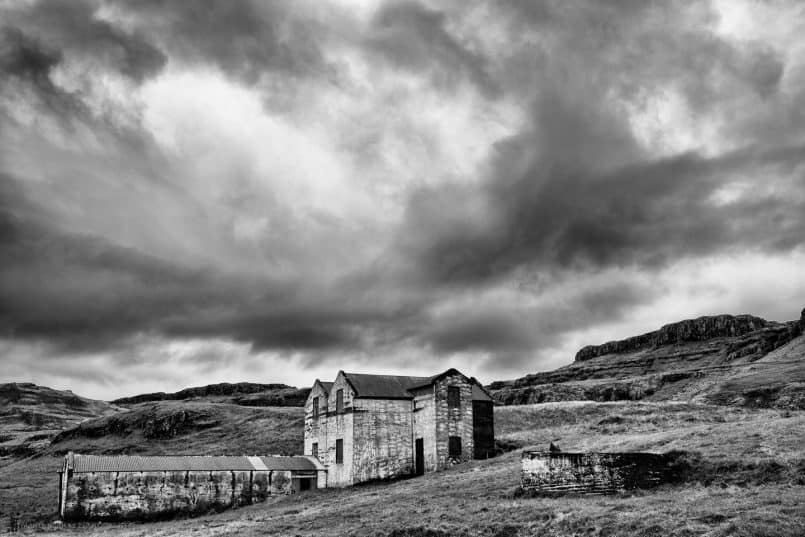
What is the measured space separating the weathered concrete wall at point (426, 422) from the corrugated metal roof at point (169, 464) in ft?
30.4

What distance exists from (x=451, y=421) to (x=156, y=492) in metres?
20.8

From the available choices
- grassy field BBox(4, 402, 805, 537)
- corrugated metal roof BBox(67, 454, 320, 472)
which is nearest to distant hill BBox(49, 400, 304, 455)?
corrugated metal roof BBox(67, 454, 320, 472)

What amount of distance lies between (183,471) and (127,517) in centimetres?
425

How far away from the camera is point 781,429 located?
29328mm

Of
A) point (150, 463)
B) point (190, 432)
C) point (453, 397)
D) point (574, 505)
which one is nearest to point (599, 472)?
point (574, 505)

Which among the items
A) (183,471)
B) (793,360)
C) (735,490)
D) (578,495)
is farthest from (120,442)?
(793,360)

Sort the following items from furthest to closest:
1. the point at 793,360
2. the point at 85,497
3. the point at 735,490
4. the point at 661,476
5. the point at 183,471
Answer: the point at 793,360 < the point at 183,471 < the point at 85,497 < the point at 661,476 < the point at 735,490

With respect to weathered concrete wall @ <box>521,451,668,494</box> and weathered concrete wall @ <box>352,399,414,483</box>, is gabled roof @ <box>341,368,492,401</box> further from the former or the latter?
weathered concrete wall @ <box>521,451,668,494</box>

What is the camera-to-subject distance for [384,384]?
5103 centimetres

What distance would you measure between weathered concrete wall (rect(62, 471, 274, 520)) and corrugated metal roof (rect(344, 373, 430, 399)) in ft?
30.1

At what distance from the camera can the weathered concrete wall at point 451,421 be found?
155 feet

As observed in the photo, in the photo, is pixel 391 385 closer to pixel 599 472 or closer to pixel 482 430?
pixel 482 430

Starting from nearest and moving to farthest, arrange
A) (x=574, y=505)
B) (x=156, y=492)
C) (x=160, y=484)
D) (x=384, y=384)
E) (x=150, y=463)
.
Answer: (x=574, y=505), (x=156, y=492), (x=160, y=484), (x=150, y=463), (x=384, y=384)

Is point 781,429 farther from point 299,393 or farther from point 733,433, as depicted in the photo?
point 299,393
